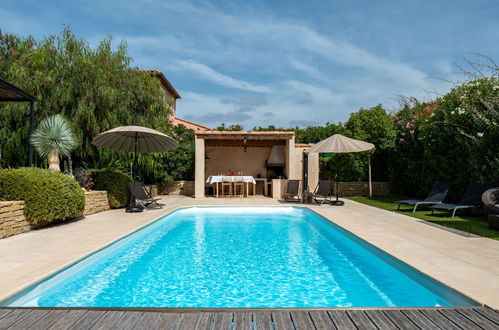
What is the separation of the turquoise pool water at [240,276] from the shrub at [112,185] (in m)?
3.63

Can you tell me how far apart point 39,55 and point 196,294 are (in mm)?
12449

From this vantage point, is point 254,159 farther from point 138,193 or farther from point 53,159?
point 53,159

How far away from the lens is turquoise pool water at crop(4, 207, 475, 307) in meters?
3.73

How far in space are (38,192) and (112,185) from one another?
3.80 metres

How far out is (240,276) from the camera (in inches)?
183

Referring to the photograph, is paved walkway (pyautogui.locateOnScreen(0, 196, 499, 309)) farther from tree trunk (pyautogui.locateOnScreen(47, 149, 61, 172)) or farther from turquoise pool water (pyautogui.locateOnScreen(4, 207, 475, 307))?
tree trunk (pyautogui.locateOnScreen(47, 149, 61, 172))

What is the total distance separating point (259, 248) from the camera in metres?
6.27

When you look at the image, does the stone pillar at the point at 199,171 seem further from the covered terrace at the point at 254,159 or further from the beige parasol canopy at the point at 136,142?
the beige parasol canopy at the point at 136,142

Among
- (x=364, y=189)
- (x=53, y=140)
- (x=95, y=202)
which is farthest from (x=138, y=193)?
(x=364, y=189)

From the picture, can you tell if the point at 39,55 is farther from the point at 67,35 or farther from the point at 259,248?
the point at 259,248

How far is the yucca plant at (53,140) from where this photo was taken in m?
9.87

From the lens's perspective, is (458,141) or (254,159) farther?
(254,159)

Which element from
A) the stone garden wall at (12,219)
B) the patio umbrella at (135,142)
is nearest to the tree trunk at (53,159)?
the patio umbrella at (135,142)

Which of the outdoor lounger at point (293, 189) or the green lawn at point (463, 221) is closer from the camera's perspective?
the green lawn at point (463, 221)
